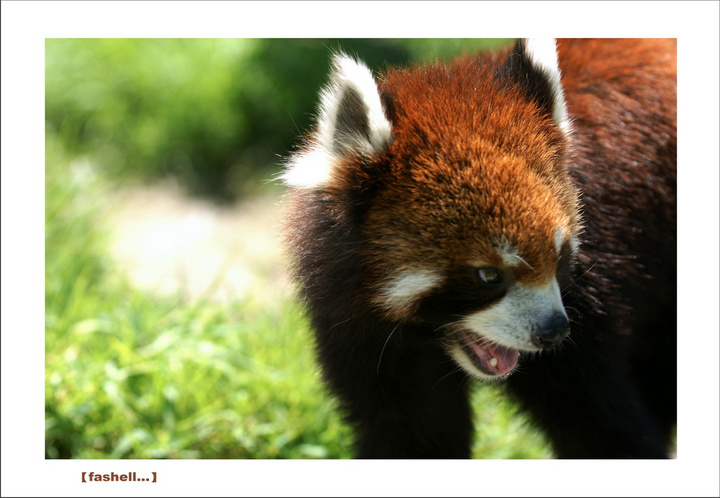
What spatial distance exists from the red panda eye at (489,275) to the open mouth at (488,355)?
289mm

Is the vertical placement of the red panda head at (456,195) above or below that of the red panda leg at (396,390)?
above

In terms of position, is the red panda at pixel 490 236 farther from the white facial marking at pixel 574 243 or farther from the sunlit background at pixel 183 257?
the sunlit background at pixel 183 257

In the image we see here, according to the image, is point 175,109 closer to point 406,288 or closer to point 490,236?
point 406,288

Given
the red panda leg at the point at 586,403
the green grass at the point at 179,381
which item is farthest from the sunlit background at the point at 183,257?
the red panda leg at the point at 586,403

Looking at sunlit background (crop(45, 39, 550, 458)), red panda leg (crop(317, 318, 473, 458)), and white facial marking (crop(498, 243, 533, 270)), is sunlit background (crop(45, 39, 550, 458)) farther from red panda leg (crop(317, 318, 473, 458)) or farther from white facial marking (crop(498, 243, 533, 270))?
white facial marking (crop(498, 243, 533, 270))

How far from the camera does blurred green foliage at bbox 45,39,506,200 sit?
582cm

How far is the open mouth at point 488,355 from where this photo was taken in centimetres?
279

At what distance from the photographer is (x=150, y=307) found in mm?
4875

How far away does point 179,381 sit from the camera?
4.24 meters

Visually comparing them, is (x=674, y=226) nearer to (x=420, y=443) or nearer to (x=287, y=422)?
(x=420, y=443)

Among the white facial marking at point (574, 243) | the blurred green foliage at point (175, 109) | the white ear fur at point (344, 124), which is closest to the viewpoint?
the white ear fur at point (344, 124)

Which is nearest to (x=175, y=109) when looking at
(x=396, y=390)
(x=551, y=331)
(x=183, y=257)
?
(x=183, y=257)

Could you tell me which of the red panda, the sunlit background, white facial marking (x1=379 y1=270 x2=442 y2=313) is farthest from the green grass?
white facial marking (x1=379 y1=270 x2=442 y2=313)

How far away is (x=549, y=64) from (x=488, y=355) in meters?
1.04
